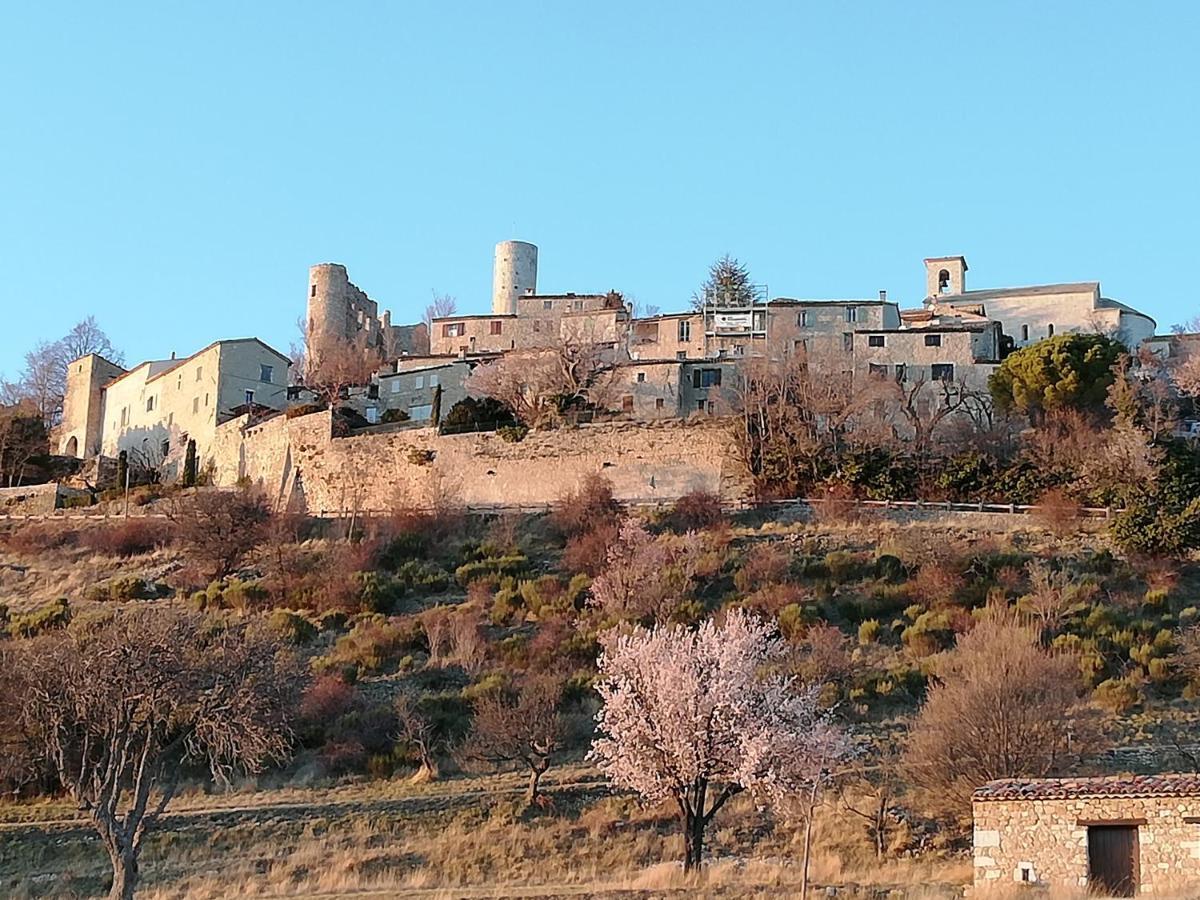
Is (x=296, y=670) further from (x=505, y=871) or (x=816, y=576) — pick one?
(x=816, y=576)

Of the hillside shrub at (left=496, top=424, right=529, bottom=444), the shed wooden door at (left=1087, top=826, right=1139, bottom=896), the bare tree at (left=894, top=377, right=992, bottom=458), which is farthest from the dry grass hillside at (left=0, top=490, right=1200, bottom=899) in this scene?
the bare tree at (left=894, top=377, right=992, bottom=458)

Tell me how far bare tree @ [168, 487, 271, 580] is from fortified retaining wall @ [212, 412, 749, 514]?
5.00 meters

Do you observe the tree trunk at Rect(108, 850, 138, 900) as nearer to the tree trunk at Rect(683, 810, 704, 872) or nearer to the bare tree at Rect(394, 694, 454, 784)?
the tree trunk at Rect(683, 810, 704, 872)

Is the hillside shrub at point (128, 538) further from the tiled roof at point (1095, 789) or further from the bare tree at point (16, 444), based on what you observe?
A: the tiled roof at point (1095, 789)

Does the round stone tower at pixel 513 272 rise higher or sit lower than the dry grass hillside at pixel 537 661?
higher

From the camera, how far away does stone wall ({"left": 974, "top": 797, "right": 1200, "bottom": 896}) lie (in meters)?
23.7

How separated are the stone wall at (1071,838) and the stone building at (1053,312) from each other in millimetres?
42568

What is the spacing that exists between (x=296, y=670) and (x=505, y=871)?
11133mm

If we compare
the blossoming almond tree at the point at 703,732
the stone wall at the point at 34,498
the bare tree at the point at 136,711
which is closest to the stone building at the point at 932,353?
the blossoming almond tree at the point at 703,732

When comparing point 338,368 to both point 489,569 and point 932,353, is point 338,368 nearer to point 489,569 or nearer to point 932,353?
point 489,569

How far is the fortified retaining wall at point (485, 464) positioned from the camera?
53.8m

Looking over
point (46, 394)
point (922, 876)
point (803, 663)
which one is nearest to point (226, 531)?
point (803, 663)

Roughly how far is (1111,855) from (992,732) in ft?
21.4

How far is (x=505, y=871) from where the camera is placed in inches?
1123
